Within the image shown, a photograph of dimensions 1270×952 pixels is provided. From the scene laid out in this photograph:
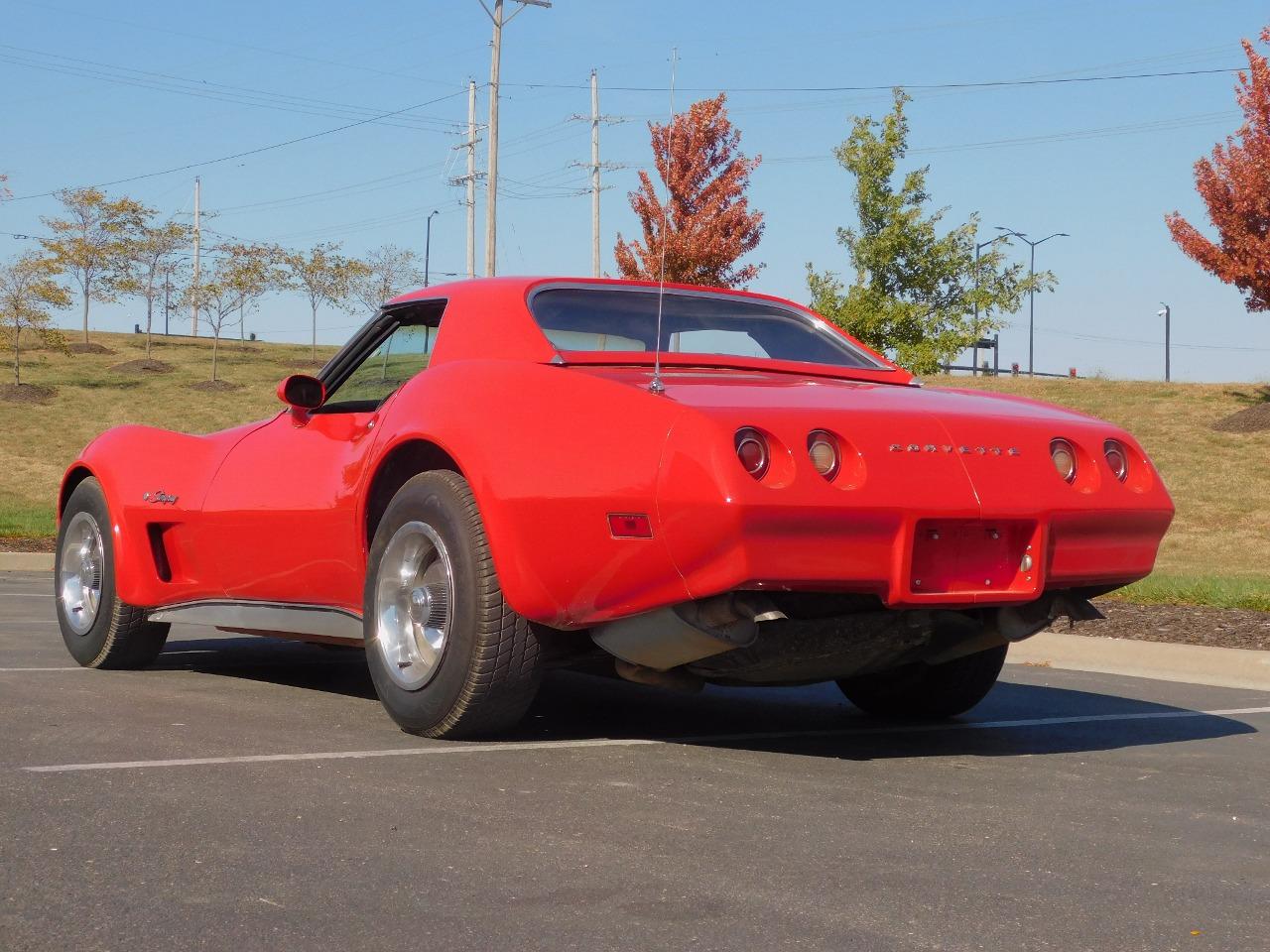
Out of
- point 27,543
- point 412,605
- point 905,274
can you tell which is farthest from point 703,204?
point 412,605

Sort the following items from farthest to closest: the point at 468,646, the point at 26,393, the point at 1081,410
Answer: the point at 26,393 → the point at 1081,410 → the point at 468,646

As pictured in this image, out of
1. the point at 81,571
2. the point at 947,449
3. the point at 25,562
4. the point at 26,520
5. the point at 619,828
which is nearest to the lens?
the point at 619,828

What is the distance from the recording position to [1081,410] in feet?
105

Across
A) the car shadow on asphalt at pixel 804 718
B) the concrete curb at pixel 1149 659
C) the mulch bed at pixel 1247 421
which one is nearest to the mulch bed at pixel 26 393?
the mulch bed at pixel 1247 421

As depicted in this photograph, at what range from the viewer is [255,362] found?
52312 millimetres

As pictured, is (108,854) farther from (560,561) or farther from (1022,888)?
(1022,888)

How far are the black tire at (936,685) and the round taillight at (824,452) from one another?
1.65 m

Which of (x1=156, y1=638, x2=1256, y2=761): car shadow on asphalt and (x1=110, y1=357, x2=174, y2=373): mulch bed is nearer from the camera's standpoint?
(x1=156, y1=638, x2=1256, y2=761): car shadow on asphalt

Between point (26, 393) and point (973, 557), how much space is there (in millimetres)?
38756

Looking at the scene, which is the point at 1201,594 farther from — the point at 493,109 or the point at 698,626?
the point at 493,109

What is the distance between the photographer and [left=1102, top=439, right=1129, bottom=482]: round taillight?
4930 millimetres

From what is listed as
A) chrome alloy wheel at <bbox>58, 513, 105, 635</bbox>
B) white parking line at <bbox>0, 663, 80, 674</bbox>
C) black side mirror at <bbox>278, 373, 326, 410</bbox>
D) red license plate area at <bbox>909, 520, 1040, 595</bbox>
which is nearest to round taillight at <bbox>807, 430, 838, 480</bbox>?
red license plate area at <bbox>909, 520, 1040, 595</bbox>

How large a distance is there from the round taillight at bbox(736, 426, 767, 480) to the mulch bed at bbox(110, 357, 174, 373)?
45.1 metres

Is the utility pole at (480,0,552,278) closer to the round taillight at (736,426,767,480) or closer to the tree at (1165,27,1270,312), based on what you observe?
the tree at (1165,27,1270,312)
